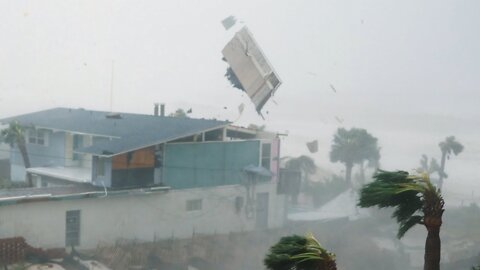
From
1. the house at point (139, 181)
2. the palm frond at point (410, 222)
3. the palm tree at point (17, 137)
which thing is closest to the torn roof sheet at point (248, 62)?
the house at point (139, 181)

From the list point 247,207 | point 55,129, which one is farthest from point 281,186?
point 55,129

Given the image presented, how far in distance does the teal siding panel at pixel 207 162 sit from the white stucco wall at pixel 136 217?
41 cm

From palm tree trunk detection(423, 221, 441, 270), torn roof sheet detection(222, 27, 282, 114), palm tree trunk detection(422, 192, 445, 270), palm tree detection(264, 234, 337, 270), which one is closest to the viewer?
palm tree detection(264, 234, 337, 270)

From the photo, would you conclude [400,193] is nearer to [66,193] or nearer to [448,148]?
[66,193]

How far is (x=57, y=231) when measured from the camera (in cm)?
1897

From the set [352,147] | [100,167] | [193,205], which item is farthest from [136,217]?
[352,147]

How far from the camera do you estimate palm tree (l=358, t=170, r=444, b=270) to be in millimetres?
4961

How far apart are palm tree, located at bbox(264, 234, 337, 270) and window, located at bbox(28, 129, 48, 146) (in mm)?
26143

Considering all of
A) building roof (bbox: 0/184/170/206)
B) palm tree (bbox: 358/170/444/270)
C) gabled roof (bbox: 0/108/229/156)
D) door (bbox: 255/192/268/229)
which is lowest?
door (bbox: 255/192/268/229)

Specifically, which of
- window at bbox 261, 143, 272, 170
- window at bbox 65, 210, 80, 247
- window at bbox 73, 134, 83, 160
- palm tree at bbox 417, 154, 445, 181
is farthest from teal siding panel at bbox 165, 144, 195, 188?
palm tree at bbox 417, 154, 445, 181

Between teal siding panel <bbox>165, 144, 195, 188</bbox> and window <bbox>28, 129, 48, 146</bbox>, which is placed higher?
window <bbox>28, 129, 48, 146</bbox>

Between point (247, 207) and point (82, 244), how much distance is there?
853 cm

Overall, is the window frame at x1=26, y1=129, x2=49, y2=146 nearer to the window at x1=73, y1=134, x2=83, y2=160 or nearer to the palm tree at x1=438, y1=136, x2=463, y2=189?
the window at x1=73, y1=134, x2=83, y2=160

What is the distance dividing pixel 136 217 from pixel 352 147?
72.7ft
